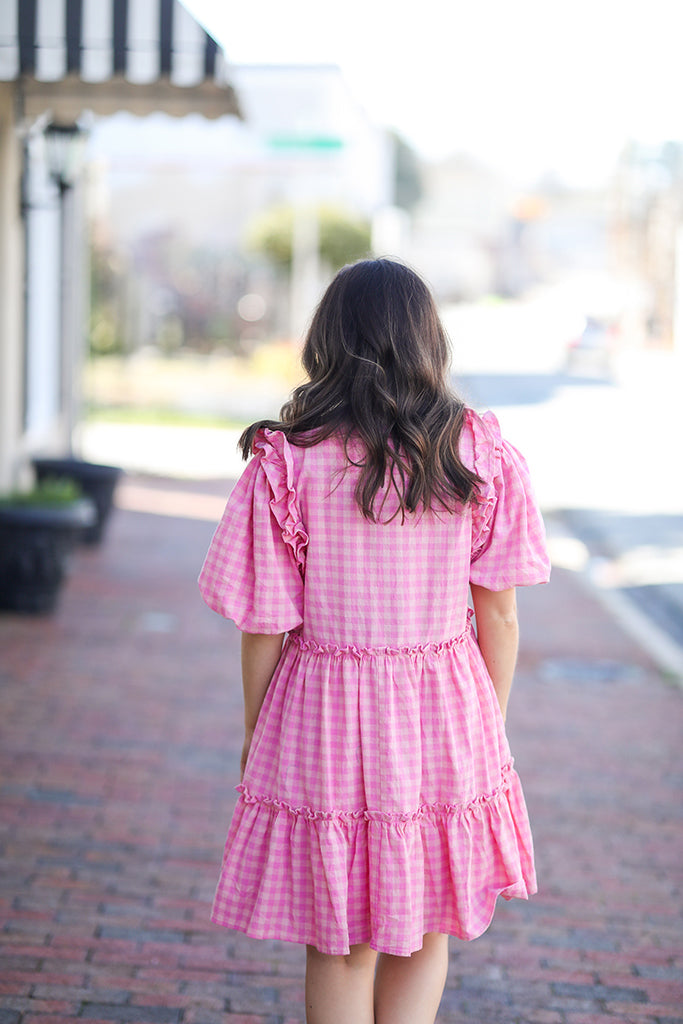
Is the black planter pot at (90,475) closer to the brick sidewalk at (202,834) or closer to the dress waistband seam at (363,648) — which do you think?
the brick sidewalk at (202,834)

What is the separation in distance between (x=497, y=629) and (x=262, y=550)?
1.70 ft

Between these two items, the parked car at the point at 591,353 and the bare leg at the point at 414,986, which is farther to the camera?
the parked car at the point at 591,353

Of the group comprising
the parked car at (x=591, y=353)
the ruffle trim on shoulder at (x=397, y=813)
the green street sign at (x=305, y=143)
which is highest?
the green street sign at (x=305, y=143)

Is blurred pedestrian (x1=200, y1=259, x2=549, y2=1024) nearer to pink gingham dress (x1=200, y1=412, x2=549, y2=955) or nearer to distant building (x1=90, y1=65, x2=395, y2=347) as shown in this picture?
pink gingham dress (x1=200, y1=412, x2=549, y2=955)

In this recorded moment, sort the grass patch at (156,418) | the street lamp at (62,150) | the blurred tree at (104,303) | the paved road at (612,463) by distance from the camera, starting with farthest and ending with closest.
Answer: the blurred tree at (104,303)
the grass patch at (156,418)
the paved road at (612,463)
the street lamp at (62,150)

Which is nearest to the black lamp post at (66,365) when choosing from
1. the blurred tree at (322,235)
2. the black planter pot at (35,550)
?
Result: the black planter pot at (35,550)

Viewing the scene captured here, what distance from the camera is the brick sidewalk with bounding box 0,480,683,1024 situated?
10.7 feet

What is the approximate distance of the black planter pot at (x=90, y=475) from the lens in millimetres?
8977

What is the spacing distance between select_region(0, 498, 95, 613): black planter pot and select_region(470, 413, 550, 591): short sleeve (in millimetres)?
4777

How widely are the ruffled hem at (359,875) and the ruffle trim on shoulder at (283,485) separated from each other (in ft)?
1.71

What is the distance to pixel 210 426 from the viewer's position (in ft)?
60.1

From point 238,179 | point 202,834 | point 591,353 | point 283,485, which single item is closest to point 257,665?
point 283,485

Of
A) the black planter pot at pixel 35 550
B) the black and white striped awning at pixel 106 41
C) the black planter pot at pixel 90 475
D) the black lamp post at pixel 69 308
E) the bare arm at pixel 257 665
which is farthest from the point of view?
the black lamp post at pixel 69 308

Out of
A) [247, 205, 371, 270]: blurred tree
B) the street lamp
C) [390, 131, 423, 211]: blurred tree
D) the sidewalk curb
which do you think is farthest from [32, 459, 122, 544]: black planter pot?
[390, 131, 423, 211]: blurred tree
